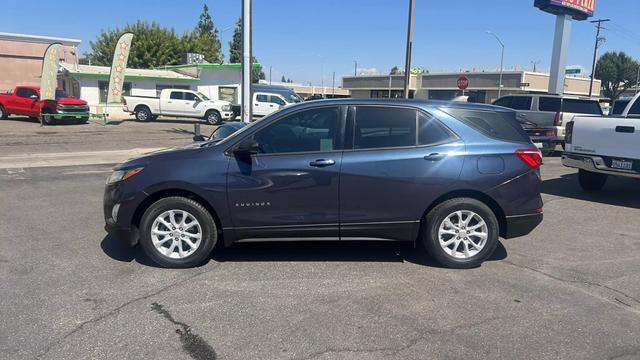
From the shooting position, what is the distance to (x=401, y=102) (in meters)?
5.12

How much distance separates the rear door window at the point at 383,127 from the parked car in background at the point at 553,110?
35.1 feet

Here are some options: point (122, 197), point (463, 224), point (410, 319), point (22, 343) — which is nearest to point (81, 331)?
point (22, 343)

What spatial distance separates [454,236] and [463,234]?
91mm

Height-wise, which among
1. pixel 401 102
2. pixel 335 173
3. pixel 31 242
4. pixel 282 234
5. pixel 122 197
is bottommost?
pixel 31 242

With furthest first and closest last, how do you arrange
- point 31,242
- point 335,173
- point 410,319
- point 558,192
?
point 558,192
point 31,242
point 335,173
point 410,319

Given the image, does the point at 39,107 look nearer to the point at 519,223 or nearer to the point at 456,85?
the point at 519,223

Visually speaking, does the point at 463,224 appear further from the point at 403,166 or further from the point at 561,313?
the point at 561,313

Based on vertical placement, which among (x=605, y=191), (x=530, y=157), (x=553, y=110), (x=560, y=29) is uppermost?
(x=560, y=29)

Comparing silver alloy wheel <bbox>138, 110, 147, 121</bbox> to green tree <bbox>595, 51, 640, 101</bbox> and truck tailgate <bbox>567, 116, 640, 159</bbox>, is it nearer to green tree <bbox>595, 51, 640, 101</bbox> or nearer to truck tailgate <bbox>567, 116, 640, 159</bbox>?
truck tailgate <bbox>567, 116, 640, 159</bbox>

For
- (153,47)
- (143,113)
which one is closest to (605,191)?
(143,113)

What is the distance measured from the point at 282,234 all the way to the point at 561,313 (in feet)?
8.26

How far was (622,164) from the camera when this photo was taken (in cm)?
806

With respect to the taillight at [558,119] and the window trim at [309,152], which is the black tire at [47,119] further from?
the window trim at [309,152]

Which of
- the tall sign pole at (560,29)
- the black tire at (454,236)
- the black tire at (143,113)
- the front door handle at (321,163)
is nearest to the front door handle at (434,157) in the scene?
the black tire at (454,236)
